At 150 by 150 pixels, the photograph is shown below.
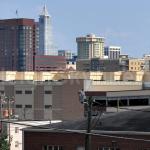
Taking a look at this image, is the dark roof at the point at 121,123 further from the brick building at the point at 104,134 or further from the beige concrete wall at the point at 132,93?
the beige concrete wall at the point at 132,93

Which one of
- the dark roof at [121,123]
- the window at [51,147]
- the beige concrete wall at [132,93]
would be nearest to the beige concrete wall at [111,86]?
the beige concrete wall at [132,93]

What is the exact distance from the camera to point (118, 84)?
17800 cm

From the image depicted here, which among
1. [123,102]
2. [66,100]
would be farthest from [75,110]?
[123,102]

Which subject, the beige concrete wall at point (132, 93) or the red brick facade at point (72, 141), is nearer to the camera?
the red brick facade at point (72, 141)

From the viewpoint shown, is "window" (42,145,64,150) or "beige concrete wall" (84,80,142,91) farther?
"beige concrete wall" (84,80,142,91)

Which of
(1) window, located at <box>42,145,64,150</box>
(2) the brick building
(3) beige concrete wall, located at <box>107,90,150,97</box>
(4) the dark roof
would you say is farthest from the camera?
(3) beige concrete wall, located at <box>107,90,150,97</box>

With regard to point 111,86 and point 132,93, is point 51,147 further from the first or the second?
point 111,86

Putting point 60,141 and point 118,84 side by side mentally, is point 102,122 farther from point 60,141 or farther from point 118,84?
point 118,84

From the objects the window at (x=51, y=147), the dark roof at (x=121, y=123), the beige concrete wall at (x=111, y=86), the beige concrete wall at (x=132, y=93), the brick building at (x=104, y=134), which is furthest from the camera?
the beige concrete wall at (x=111, y=86)

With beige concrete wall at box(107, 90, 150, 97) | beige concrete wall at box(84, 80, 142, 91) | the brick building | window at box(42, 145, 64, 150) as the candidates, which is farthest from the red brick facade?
beige concrete wall at box(84, 80, 142, 91)

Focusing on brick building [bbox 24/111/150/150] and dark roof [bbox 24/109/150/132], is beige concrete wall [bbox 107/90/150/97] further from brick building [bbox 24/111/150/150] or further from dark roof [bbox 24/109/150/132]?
brick building [bbox 24/111/150/150]

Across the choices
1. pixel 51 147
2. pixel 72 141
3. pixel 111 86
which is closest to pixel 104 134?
pixel 72 141

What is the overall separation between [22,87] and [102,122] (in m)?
122

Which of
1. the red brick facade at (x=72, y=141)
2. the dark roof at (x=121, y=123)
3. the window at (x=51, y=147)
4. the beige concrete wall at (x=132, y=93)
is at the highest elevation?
the beige concrete wall at (x=132, y=93)
